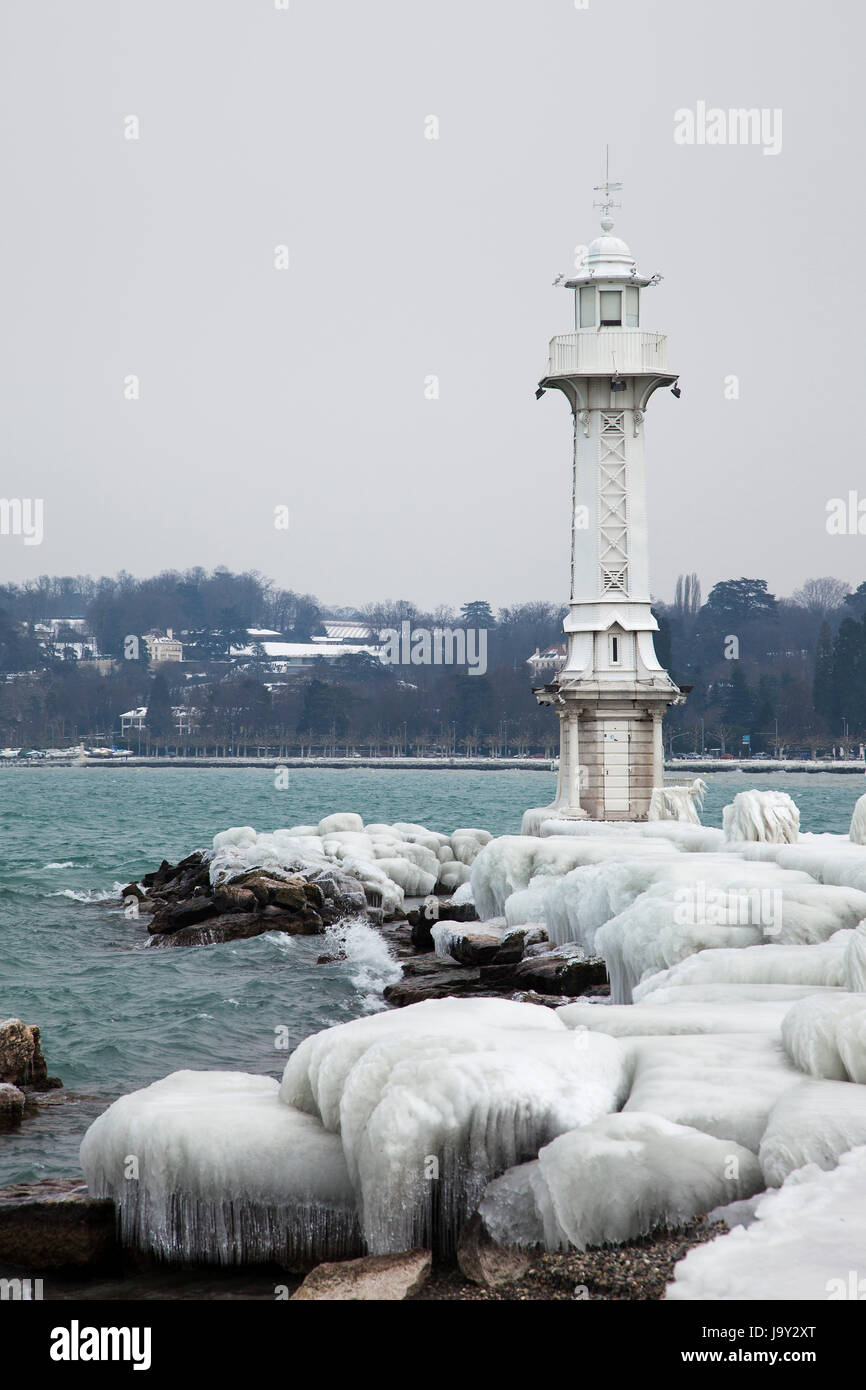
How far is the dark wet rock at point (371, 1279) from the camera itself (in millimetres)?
8336

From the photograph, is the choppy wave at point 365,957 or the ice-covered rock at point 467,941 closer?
the ice-covered rock at point 467,941

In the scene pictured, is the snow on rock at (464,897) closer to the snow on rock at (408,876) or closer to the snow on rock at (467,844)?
the snow on rock at (408,876)

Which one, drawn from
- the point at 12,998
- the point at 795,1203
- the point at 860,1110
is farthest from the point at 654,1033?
the point at 12,998

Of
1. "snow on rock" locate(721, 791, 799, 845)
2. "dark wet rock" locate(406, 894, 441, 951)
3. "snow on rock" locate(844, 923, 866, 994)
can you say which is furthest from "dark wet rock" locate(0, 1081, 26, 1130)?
"snow on rock" locate(721, 791, 799, 845)

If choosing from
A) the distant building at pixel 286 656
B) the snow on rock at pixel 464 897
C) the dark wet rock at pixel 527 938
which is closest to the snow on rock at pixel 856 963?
the dark wet rock at pixel 527 938

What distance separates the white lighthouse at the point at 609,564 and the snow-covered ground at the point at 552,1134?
18.0 m

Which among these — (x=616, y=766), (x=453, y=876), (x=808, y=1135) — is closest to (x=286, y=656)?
(x=453, y=876)

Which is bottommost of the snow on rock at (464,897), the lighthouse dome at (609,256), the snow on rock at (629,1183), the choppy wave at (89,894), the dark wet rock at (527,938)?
the choppy wave at (89,894)

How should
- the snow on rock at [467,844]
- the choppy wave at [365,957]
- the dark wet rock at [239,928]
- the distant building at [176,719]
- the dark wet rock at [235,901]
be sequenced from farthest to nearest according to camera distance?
the distant building at [176,719]
the snow on rock at [467,844]
the dark wet rock at [235,901]
the dark wet rock at [239,928]
the choppy wave at [365,957]

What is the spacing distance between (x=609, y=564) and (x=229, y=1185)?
929 inches

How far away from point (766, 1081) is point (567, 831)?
713 inches

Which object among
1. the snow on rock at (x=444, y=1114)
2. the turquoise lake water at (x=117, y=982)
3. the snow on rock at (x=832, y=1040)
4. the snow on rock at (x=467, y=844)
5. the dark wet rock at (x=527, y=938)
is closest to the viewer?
the snow on rock at (x=444, y=1114)

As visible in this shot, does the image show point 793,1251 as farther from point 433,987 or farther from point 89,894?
point 89,894

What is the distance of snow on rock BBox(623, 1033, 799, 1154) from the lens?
29.5 feet
